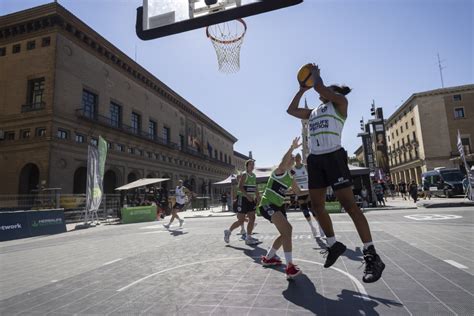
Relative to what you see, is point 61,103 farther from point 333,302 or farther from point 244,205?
point 333,302

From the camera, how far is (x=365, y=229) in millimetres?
3412

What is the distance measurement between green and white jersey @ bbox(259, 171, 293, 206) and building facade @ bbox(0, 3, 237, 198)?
27.6 m

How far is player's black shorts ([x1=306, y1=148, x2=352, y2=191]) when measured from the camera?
3.52 meters

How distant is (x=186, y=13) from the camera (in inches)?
232

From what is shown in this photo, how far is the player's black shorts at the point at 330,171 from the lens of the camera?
3516 millimetres

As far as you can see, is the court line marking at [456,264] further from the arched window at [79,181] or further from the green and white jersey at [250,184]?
the arched window at [79,181]

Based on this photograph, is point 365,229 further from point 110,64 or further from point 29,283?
point 110,64

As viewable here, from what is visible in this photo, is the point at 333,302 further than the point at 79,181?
No

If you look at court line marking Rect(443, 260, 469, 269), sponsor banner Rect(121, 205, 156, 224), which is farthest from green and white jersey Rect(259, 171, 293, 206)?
sponsor banner Rect(121, 205, 156, 224)

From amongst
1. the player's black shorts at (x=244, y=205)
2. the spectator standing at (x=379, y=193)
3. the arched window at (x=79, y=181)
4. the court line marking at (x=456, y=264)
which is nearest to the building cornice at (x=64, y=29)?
the arched window at (x=79, y=181)

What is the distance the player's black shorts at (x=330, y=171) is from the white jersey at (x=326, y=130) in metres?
0.08

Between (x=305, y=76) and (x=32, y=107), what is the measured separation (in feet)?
108

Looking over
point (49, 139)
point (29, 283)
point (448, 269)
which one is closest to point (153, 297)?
point (29, 283)

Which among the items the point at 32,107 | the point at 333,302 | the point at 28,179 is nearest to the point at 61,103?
the point at 32,107
